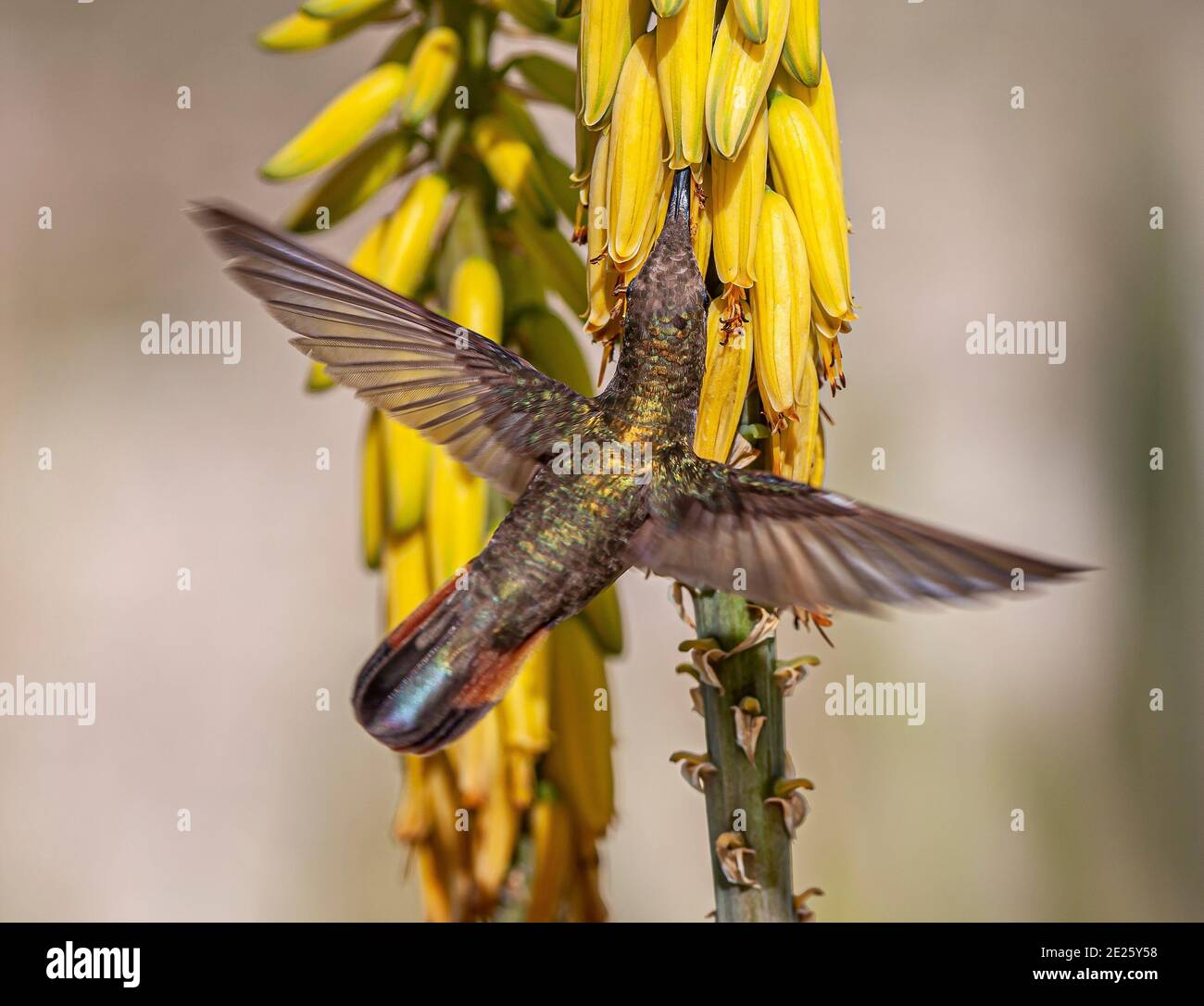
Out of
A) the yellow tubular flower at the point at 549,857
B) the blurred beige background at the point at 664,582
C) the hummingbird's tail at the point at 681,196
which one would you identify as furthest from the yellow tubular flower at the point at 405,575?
the blurred beige background at the point at 664,582

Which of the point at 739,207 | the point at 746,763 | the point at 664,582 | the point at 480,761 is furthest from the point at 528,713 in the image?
the point at 664,582

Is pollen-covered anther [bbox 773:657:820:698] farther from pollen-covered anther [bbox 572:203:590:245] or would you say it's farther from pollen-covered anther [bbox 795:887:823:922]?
pollen-covered anther [bbox 572:203:590:245]

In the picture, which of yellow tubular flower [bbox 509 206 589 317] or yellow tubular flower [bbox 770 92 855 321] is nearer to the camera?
yellow tubular flower [bbox 770 92 855 321]

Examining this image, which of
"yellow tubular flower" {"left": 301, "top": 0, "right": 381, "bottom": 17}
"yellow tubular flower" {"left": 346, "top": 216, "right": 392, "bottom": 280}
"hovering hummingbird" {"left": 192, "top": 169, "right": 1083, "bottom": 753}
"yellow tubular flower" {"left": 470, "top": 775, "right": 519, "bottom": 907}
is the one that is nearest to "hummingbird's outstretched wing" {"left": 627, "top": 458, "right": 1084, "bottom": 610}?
"hovering hummingbird" {"left": 192, "top": 169, "right": 1083, "bottom": 753}

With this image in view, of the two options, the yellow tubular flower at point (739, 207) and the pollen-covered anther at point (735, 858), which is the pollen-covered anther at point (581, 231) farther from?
the pollen-covered anther at point (735, 858)

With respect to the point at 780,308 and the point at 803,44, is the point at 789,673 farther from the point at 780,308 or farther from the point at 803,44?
the point at 803,44

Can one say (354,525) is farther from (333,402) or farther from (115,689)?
(115,689)
